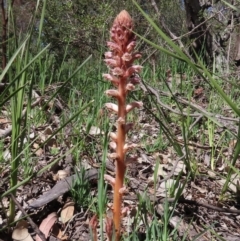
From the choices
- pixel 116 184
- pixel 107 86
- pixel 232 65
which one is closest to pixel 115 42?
pixel 116 184

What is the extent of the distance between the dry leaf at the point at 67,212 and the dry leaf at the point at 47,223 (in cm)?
4

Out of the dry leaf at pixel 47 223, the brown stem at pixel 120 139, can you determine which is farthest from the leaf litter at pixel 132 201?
the brown stem at pixel 120 139

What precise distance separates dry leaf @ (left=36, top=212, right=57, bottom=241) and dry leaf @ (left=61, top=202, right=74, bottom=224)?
44 millimetres

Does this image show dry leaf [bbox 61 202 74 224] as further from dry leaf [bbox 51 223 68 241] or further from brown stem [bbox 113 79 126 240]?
brown stem [bbox 113 79 126 240]

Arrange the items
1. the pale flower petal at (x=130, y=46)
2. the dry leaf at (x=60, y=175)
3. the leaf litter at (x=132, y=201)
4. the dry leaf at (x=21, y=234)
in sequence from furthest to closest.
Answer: the dry leaf at (x=60, y=175) < the leaf litter at (x=132, y=201) < the dry leaf at (x=21, y=234) < the pale flower petal at (x=130, y=46)

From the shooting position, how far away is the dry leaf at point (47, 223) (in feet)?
5.32

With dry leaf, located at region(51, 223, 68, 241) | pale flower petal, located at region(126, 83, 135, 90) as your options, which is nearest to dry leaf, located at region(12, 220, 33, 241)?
dry leaf, located at region(51, 223, 68, 241)

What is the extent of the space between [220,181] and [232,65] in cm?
417

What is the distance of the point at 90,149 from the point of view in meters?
2.33

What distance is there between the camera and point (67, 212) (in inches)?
68.4

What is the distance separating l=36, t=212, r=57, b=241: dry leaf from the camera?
5.32 feet

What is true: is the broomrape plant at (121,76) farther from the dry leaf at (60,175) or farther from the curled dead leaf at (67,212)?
the dry leaf at (60,175)

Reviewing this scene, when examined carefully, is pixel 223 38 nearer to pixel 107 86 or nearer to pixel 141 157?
pixel 107 86

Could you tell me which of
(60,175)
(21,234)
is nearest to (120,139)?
(21,234)
